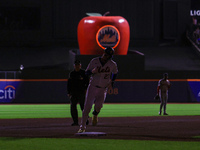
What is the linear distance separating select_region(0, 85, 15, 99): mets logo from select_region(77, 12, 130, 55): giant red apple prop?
8683 millimetres

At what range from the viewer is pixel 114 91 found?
34938 millimetres

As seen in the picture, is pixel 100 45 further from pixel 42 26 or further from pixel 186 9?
pixel 186 9

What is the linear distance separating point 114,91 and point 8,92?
7.04 m

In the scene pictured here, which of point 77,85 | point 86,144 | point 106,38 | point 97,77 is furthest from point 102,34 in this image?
point 86,144

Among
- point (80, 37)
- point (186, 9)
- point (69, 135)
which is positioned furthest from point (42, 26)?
point (69, 135)

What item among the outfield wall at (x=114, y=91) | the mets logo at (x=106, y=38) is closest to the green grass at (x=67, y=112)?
the outfield wall at (x=114, y=91)

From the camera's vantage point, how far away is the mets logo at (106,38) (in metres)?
39.7

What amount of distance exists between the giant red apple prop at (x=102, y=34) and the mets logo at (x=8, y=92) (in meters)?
8.68

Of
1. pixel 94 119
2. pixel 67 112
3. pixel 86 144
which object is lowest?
pixel 67 112

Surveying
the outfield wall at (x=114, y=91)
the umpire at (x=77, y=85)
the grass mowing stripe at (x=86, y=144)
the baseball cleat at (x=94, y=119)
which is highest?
the umpire at (x=77, y=85)

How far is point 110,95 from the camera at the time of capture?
115 feet

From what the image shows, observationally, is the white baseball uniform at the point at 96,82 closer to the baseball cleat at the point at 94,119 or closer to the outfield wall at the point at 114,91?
the baseball cleat at the point at 94,119

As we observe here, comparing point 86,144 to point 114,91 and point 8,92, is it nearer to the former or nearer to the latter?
point 8,92

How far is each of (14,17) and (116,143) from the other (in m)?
40.7
